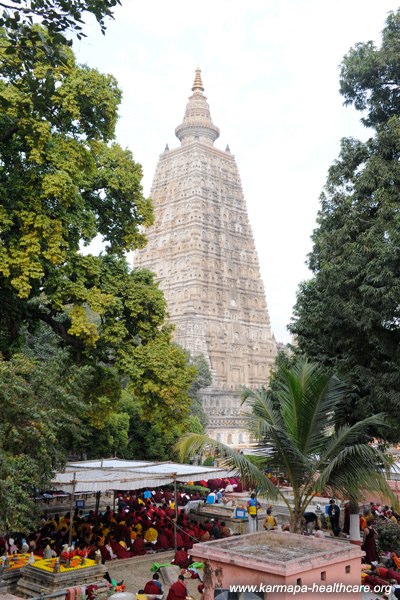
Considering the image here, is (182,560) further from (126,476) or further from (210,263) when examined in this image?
(210,263)

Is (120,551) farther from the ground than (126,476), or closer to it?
closer to it

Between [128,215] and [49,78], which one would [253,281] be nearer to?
[128,215]

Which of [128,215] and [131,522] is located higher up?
[128,215]

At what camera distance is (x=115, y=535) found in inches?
571

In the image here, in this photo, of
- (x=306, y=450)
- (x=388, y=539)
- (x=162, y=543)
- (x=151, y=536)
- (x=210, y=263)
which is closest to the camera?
(x=306, y=450)

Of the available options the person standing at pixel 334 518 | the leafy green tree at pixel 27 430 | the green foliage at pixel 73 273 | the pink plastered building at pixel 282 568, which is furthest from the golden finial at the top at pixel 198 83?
the pink plastered building at pixel 282 568

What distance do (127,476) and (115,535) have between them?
2.01 meters

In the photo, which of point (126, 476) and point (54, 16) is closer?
point (54, 16)

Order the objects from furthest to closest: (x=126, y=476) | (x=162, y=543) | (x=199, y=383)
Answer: (x=199, y=383) → (x=162, y=543) → (x=126, y=476)

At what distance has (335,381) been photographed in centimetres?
1071

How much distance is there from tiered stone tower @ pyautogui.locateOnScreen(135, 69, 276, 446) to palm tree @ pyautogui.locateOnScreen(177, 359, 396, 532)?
39.0 m

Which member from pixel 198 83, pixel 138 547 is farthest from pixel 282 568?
pixel 198 83

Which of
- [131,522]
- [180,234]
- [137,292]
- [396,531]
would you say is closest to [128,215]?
[137,292]

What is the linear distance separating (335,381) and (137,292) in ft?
22.0
